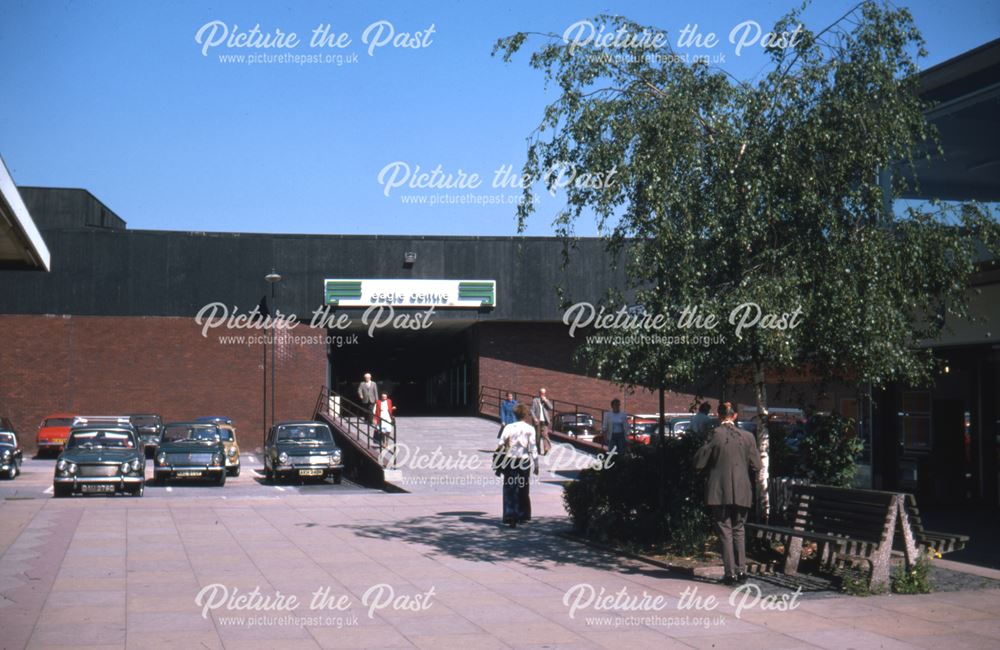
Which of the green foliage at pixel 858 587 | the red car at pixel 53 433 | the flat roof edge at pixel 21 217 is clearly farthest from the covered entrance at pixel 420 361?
the green foliage at pixel 858 587

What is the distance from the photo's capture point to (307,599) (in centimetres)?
1044

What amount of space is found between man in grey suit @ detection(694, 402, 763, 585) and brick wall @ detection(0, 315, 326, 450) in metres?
32.0

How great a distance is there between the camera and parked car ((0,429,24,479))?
29025 millimetres

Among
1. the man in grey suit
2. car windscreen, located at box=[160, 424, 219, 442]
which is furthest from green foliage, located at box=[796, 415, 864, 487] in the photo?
car windscreen, located at box=[160, 424, 219, 442]

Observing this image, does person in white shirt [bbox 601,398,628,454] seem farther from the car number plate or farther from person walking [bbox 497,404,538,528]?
the car number plate

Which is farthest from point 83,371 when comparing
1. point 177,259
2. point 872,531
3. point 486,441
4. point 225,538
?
point 872,531

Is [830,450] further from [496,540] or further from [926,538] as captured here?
[496,540]

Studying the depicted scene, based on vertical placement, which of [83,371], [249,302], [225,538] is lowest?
[225,538]

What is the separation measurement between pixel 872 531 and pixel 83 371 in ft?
118

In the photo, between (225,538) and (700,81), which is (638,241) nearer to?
(700,81)

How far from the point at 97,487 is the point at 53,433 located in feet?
53.1

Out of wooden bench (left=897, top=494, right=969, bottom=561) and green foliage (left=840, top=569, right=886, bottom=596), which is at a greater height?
wooden bench (left=897, top=494, right=969, bottom=561)

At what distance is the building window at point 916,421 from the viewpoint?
19.4 m

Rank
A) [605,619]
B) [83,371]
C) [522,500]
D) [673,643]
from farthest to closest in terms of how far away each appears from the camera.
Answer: [83,371]
[522,500]
[605,619]
[673,643]
